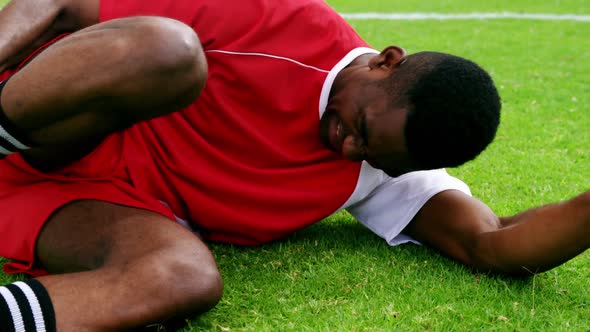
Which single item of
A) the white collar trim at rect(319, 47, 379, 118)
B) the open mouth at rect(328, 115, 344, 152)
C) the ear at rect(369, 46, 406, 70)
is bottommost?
the open mouth at rect(328, 115, 344, 152)

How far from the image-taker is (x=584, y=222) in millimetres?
2607

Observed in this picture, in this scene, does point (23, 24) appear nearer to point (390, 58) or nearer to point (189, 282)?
point (189, 282)

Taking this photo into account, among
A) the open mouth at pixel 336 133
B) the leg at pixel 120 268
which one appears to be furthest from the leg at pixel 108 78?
the open mouth at pixel 336 133

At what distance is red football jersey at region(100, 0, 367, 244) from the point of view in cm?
296

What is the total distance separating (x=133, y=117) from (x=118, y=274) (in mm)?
501

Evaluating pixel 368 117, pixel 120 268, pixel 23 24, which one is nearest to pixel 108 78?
pixel 120 268

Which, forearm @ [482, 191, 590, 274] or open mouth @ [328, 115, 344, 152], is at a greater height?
open mouth @ [328, 115, 344, 152]

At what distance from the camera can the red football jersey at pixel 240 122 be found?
2.96m

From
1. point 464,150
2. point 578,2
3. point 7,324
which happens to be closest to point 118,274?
point 7,324

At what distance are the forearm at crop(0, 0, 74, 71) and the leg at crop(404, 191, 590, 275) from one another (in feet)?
5.68

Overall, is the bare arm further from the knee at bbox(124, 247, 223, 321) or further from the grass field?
the knee at bbox(124, 247, 223, 321)

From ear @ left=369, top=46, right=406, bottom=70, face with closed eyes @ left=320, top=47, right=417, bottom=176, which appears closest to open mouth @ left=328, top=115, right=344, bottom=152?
face with closed eyes @ left=320, top=47, right=417, bottom=176

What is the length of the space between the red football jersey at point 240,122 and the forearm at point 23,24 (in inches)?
7.9

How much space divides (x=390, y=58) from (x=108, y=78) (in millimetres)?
1184
